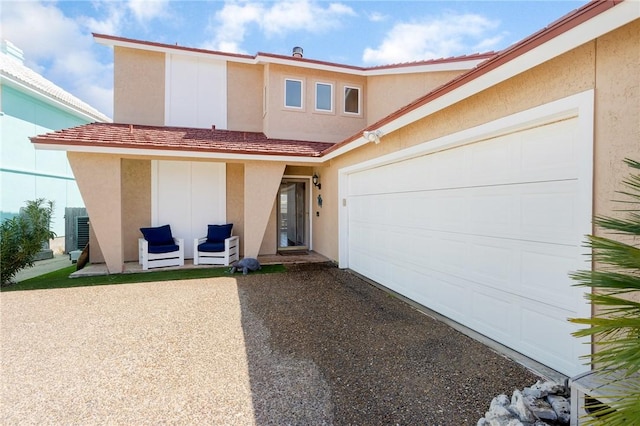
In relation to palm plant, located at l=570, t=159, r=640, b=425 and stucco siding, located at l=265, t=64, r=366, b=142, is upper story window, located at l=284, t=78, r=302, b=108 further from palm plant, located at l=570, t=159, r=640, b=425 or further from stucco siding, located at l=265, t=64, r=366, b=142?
palm plant, located at l=570, t=159, r=640, b=425

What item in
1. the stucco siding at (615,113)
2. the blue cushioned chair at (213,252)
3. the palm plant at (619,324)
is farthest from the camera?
the blue cushioned chair at (213,252)

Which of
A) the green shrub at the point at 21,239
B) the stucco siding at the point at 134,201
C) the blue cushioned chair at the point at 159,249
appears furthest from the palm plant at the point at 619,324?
the stucco siding at the point at 134,201

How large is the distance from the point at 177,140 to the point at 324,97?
6084 mm

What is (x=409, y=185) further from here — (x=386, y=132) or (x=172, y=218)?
(x=172, y=218)

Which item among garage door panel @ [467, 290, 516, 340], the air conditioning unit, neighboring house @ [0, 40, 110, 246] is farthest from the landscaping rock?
neighboring house @ [0, 40, 110, 246]

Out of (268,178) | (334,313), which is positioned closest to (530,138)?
(334,313)

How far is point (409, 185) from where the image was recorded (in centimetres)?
676

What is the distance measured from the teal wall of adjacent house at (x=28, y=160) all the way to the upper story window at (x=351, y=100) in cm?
1358

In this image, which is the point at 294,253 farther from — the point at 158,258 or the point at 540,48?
the point at 540,48

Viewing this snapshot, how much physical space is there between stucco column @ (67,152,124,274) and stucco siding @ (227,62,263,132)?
5.05 m

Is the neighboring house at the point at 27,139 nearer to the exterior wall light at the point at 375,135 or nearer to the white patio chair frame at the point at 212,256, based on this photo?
the white patio chair frame at the point at 212,256

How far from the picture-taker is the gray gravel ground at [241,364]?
316cm

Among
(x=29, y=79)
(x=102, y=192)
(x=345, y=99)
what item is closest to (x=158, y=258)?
(x=102, y=192)

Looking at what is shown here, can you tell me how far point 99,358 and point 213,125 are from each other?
9.98 meters
